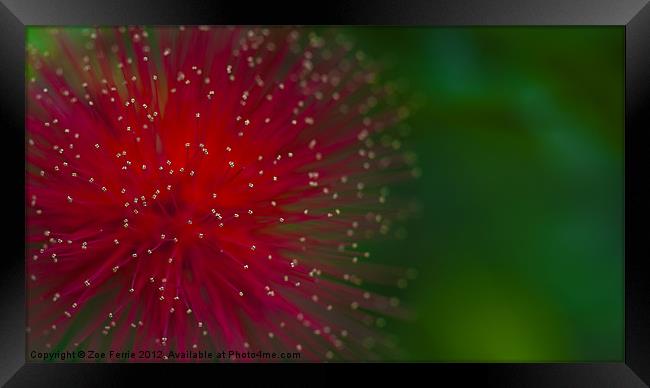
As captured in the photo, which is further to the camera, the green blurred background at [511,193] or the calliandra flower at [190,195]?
the green blurred background at [511,193]

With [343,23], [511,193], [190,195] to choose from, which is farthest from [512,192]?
[190,195]

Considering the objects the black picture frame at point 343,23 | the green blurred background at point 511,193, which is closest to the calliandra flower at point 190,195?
the black picture frame at point 343,23

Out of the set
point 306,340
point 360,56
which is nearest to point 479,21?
point 360,56

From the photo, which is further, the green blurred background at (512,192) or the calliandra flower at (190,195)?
the green blurred background at (512,192)

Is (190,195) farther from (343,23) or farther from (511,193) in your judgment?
(511,193)

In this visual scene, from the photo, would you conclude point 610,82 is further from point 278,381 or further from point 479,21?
point 278,381

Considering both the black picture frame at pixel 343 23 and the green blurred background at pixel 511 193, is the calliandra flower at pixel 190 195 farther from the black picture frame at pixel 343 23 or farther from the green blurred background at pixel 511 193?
the green blurred background at pixel 511 193

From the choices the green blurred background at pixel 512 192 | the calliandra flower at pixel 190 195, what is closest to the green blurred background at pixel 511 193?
the green blurred background at pixel 512 192
